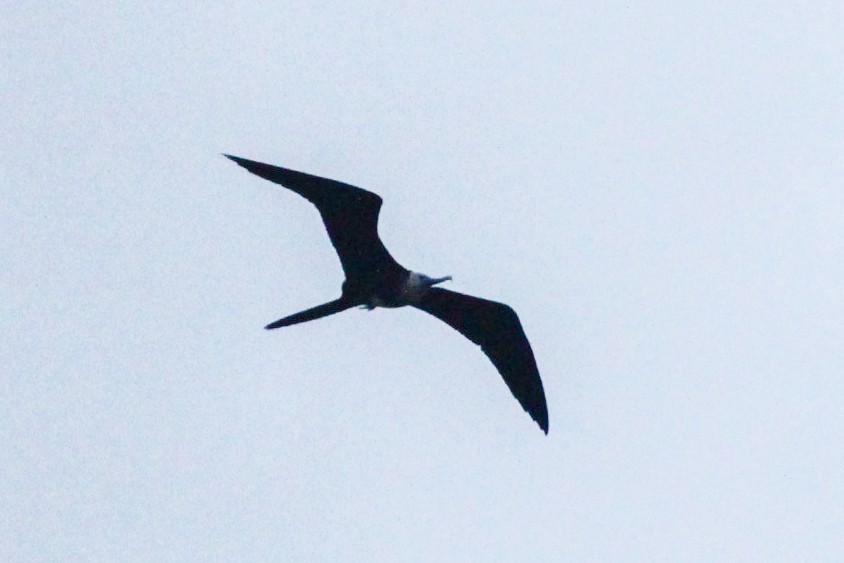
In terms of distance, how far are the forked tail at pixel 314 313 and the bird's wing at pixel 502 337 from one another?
1.06 m

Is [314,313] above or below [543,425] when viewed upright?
above

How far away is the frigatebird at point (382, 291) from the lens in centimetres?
1272

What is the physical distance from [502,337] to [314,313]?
2.16 metres

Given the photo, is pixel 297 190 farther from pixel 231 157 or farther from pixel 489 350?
pixel 489 350

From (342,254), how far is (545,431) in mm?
2756

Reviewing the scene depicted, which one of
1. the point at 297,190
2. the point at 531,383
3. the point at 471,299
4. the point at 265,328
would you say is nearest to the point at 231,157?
the point at 297,190

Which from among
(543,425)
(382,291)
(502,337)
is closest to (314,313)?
(382,291)

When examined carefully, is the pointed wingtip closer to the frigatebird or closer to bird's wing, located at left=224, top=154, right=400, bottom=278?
the frigatebird

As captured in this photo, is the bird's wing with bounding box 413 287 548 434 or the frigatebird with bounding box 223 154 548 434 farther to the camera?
the bird's wing with bounding box 413 287 548 434

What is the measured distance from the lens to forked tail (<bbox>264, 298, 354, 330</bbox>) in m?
12.9

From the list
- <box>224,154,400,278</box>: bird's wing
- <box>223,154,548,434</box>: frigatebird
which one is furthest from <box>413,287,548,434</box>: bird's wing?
<box>224,154,400,278</box>: bird's wing

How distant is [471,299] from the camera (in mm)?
14039

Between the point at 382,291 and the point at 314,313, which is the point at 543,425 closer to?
the point at 382,291

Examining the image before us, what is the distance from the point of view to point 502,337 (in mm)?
14297
